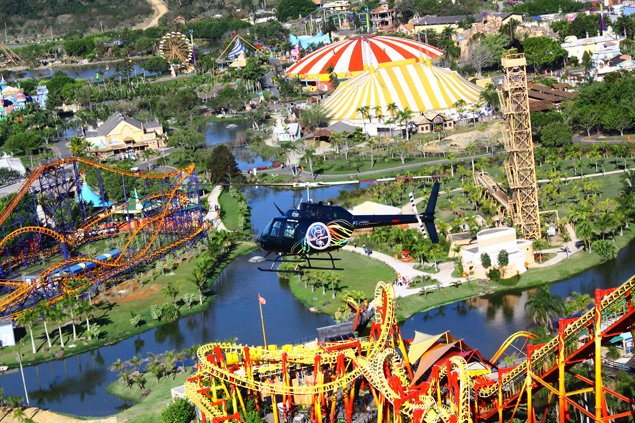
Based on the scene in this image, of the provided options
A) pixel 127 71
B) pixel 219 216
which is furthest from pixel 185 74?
pixel 219 216

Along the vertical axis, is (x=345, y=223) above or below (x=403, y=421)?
above

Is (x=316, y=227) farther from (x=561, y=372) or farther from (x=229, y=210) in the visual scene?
(x=229, y=210)

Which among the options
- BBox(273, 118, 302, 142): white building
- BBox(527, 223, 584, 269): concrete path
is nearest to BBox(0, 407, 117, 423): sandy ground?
BBox(527, 223, 584, 269): concrete path

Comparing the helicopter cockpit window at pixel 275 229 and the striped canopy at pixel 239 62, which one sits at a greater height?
the striped canopy at pixel 239 62

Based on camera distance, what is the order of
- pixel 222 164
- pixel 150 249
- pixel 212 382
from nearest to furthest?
1. pixel 212 382
2. pixel 150 249
3. pixel 222 164

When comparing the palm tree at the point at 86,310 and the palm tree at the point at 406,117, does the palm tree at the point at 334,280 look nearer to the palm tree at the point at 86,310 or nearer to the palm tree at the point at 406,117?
the palm tree at the point at 86,310

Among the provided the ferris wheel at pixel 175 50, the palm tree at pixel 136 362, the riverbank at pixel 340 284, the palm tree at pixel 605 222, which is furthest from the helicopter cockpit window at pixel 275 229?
the ferris wheel at pixel 175 50

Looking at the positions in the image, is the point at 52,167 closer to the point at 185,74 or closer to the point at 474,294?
the point at 474,294
